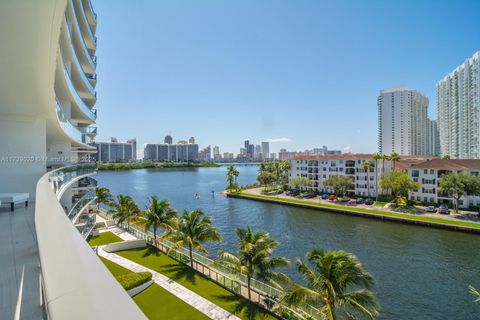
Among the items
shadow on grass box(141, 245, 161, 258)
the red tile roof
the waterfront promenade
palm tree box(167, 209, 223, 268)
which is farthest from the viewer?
the red tile roof

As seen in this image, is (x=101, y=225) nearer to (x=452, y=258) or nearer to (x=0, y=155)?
(x=0, y=155)

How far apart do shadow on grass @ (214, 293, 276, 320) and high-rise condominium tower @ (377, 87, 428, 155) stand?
421ft

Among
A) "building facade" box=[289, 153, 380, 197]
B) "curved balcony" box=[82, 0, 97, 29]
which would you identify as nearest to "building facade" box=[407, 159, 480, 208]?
"building facade" box=[289, 153, 380, 197]

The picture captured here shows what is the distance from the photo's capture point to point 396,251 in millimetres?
27734

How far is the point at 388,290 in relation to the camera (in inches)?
794

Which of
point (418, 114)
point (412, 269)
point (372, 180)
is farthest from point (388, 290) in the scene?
point (418, 114)

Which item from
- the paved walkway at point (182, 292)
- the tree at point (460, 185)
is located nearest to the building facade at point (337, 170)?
the tree at point (460, 185)

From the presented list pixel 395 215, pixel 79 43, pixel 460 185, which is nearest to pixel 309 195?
pixel 395 215

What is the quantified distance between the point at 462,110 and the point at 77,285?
115066 mm

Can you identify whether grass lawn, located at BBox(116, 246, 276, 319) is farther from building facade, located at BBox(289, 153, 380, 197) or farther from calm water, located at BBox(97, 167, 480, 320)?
building facade, located at BBox(289, 153, 380, 197)

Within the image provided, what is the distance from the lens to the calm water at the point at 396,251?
731 inches

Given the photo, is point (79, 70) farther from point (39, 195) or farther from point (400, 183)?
point (400, 183)

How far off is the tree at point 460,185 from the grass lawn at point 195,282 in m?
40.1

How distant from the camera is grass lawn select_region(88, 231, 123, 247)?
25309 millimetres
